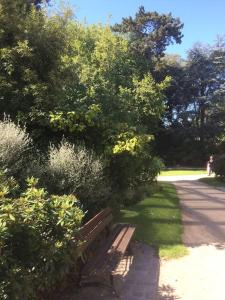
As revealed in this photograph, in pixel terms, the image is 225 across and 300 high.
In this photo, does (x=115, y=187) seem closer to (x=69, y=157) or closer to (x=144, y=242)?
(x=144, y=242)

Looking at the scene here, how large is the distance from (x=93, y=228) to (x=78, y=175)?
4.32 ft

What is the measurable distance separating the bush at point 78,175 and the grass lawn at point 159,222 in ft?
4.88

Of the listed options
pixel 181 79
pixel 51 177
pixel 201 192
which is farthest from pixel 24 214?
pixel 181 79

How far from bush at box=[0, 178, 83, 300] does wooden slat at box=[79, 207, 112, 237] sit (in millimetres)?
743

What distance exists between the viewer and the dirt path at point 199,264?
5.96 metres

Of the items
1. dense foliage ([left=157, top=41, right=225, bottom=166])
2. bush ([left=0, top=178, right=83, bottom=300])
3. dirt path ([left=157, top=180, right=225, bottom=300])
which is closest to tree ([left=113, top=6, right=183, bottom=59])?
dense foliage ([left=157, top=41, right=225, bottom=166])

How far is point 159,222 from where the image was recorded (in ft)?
34.3

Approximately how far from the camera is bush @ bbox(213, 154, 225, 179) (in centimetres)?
2220

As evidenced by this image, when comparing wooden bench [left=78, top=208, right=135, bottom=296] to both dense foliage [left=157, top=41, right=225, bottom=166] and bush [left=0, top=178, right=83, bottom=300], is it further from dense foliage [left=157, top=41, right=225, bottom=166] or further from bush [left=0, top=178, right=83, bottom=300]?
dense foliage [left=157, top=41, right=225, bottom=166]

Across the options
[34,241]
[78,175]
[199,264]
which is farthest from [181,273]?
[34,241]

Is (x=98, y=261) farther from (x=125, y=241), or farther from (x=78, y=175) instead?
(x=78, y=175)

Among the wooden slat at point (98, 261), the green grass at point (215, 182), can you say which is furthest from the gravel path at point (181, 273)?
the green grass at point (215, 182)

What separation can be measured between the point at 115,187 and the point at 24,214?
5.54 meters

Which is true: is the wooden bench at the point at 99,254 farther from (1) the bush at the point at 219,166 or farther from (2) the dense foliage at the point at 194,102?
(2) the dense foliage at the point at 194,102
